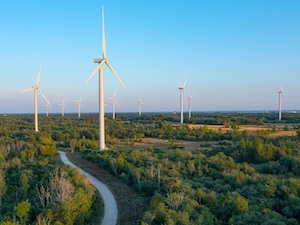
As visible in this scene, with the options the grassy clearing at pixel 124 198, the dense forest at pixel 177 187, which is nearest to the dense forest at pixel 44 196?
the dense forest at pixel 177 187

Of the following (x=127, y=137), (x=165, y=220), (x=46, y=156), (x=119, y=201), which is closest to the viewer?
(x=165, y=220)

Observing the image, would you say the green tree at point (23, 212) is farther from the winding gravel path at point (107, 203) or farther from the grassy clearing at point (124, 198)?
the grassy clearing at point (124, 198)

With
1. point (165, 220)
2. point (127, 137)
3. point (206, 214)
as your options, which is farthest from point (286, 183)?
point (127, 137)

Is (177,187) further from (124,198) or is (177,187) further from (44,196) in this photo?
(44,196)

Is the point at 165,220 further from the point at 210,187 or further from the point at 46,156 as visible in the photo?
the point at 46,156

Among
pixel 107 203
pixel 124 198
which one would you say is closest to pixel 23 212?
pixel 107 203

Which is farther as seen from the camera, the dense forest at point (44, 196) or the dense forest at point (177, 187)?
the dense forest at point (177, 187)

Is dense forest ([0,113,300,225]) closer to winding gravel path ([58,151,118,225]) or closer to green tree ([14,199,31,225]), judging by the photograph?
green tree ([14,199,31,225])

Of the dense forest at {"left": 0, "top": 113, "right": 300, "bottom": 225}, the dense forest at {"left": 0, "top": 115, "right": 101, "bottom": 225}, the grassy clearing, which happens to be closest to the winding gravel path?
the grassy clearing
